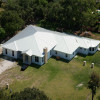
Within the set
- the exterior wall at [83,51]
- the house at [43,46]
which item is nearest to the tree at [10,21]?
the house at [43,46]

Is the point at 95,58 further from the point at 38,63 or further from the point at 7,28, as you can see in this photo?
the point at 7,28

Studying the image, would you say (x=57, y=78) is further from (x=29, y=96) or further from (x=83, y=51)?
(x=29, y=96)

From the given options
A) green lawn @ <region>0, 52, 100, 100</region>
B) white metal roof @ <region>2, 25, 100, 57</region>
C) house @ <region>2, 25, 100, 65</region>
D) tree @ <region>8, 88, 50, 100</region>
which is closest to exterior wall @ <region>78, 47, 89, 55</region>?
house @ <region>2, 25, 100, 65</region>

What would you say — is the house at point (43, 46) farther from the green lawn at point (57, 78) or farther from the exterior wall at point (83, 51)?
the green lawn at point (57, 78)

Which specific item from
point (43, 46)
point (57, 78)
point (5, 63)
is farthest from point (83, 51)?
point (5, 63)

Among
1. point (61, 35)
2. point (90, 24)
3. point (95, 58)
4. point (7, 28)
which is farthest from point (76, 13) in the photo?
point (7, 28)

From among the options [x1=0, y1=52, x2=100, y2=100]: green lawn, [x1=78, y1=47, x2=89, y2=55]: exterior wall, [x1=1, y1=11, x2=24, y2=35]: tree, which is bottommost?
[x1=0, y1=52, x2=100, y2=100]: green lawn

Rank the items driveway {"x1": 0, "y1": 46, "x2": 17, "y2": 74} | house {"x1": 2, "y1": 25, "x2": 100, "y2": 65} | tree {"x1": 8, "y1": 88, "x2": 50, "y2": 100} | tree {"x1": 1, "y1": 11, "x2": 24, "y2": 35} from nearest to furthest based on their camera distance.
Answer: tree {"x1": 8, "y1": 88, "x2": 50, "y2": 100} → driveway {"x1": 0, "y1": 46, "x2": 17, "y2": 74} → house {"x1": 2, "y1": 25, "x2": 100, "y2": 65} → tree {"x1": 1, "y1": 11, "x2": 24, "y2": 35}

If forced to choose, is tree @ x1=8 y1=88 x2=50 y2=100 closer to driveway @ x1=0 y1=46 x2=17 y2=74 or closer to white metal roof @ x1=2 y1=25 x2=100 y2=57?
driveway @ x1=0 y1=46 x2=17 y2=74
